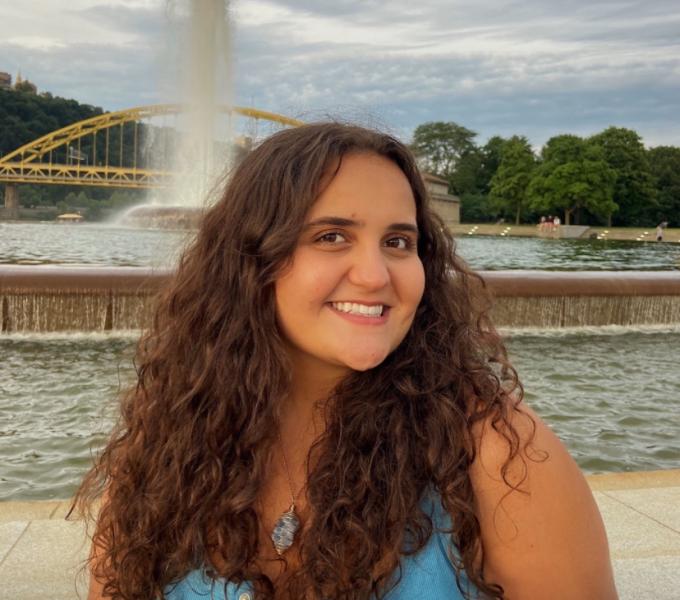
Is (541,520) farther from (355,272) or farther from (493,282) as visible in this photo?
(493,282)

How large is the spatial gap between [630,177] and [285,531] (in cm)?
6752

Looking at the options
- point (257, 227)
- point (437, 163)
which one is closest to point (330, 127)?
point (257, 227)

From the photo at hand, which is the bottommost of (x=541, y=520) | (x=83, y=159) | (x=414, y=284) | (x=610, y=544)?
(x=610, y=544)

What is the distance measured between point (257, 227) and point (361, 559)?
64 cm

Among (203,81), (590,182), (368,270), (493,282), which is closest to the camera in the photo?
(368,270)

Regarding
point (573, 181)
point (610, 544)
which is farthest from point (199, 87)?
point (573, 181)

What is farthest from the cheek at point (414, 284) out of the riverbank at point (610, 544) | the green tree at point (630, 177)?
the green tree at point (630, 177)

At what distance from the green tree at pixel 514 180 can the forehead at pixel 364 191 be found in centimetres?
6670

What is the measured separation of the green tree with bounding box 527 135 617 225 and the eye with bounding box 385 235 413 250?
61496mm

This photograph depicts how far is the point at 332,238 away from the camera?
1541 mm

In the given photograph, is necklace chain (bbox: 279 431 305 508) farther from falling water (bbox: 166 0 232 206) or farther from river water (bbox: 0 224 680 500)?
falling water (bbox: 166 0 232 206)

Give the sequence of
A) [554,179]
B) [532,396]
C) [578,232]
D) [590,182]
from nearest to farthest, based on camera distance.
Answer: [532,396] < [578,232] < [590,182] < [554,179]

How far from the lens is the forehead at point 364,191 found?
153cm

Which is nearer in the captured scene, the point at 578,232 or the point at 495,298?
the point at 495,298
